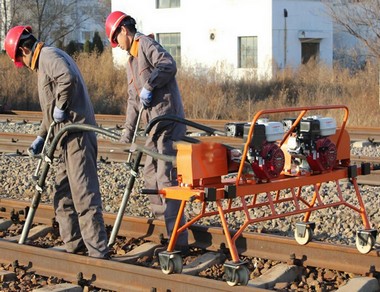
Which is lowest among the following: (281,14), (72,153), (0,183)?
(0,183)

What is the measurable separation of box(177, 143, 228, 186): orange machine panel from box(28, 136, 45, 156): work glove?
199 cm

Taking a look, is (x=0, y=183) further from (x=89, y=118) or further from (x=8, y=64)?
(x=8, y=64)

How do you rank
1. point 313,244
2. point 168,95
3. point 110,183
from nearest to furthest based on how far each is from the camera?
1. point 313,244
2. point 168,95
3. point 110,183

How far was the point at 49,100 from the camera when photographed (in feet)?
24.0

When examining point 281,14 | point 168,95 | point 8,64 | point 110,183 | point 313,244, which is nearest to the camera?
point 313,244

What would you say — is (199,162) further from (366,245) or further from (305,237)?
(366,245)

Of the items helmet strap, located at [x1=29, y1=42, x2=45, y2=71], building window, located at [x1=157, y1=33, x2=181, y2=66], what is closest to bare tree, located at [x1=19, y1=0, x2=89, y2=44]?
building window, located at [x1=157, y1=33, x2=181, y2=66]

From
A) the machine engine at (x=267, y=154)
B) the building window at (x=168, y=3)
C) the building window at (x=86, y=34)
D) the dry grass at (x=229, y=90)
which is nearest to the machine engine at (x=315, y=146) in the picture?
the machine engine at (x=267, y=154)

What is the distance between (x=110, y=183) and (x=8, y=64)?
19792mm

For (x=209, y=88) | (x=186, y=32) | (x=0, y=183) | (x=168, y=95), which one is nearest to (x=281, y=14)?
(x=186, y=32)

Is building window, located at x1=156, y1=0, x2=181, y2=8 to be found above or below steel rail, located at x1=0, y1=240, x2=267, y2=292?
above

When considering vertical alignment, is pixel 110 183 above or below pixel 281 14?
below

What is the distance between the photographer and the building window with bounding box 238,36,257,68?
41.7 m

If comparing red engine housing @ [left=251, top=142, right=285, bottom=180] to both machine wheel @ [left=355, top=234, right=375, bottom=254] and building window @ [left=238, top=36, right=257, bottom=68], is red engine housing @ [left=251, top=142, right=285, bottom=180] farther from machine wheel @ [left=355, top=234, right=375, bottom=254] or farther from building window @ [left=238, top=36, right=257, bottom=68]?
building window @ [left=238, top=36, right=257, bottom=68]
